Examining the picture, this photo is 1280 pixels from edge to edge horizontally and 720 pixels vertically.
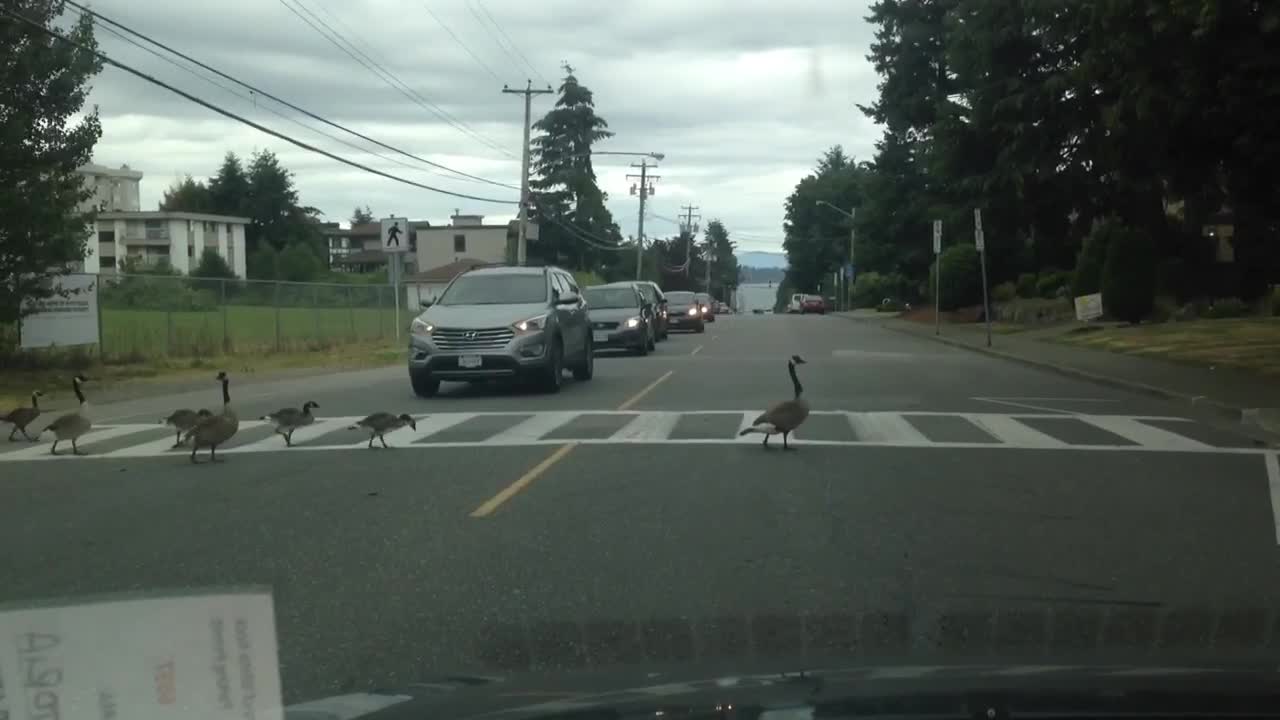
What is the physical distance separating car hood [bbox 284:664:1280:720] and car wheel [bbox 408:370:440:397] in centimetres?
1465

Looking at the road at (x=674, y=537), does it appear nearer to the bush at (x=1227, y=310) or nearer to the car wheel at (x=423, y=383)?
the car wheel at (x=423, y=383)

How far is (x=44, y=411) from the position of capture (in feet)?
61.5

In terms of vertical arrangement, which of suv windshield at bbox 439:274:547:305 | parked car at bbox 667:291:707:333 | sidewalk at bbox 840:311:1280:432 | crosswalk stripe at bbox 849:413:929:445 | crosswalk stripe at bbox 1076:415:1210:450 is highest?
suv windshield at bbox 439:274:547:305

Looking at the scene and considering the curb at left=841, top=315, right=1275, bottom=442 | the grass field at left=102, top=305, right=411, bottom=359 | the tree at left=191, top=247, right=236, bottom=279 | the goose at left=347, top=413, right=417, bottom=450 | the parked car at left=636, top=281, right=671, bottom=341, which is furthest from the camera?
the tree at left=191, top=247, right=236, bottom=279

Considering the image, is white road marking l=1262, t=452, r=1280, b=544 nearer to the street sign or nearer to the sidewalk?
the sidewalk

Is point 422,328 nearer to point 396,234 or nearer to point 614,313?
point 614,313

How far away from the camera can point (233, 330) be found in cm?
3225

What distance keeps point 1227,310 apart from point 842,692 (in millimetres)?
33110

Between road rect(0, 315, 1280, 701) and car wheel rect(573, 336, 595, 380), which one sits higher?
car wheel rect(573, 336, 595, 380)

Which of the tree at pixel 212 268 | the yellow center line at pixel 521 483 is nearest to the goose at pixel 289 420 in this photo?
the yellow center line at pixel 521 483

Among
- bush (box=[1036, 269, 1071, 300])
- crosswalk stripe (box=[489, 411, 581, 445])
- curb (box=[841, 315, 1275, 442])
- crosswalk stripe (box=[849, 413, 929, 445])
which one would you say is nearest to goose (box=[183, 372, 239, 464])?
crosswalk stripe (box=[489, 411, 581, 445])

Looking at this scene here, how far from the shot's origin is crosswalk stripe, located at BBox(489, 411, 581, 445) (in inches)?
551

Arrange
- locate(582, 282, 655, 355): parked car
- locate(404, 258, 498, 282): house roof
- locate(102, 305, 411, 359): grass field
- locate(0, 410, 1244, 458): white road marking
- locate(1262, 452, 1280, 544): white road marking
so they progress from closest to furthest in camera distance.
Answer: locate(1262, 452, 1280, 544): white road marking, locate(0, 410, 1244, 458): white road marking, locate(102, 305, 411, 359): grass field, locate(582, 282, 655, 355): parked car, locate(404, 258, 498, 282): house roof

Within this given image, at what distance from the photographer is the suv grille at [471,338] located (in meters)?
18.9
